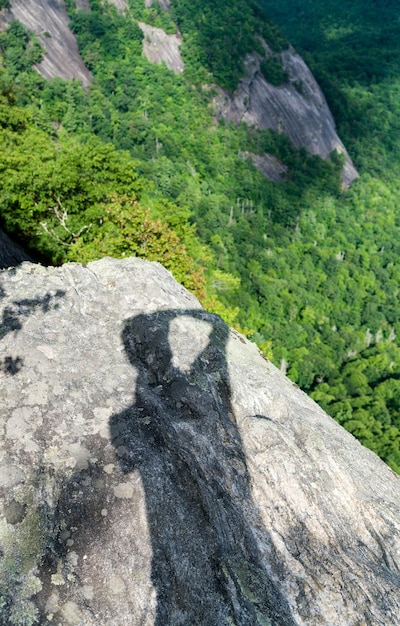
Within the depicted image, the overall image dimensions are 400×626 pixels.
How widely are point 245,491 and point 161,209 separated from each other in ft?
66.5

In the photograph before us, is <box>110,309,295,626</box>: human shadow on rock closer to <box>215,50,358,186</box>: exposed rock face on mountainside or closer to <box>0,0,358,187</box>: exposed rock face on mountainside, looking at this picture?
<box>0,0,358,187</box>: exposed rock face on mountainside

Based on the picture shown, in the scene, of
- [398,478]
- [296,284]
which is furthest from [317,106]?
[398,478]

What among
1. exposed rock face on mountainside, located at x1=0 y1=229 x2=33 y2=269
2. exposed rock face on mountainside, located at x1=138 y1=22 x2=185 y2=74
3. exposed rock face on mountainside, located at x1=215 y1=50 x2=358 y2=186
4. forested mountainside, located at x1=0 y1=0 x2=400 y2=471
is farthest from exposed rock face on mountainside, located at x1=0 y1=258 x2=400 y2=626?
exposed rock face on mountainside, located at x1=138 y1=22 x2=185 y2=74

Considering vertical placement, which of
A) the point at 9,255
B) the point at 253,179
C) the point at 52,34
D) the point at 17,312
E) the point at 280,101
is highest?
the point at 17,312

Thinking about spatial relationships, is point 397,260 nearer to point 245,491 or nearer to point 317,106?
point 317,106

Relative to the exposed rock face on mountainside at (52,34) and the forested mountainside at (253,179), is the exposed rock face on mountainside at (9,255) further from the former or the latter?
the exposed rock face on mountainside at (52,34)

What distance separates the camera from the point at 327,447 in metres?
9.98

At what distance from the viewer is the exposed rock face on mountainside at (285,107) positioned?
126688mm

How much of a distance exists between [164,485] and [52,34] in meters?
107

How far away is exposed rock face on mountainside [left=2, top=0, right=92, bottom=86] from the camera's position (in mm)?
83875

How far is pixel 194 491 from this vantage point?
781 cm

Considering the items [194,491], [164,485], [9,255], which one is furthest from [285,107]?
[164,485]

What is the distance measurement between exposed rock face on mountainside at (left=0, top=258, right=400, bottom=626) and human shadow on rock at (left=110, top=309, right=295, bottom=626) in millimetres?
27

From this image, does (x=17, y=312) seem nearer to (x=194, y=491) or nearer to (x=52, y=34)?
(x=194, y=491)
